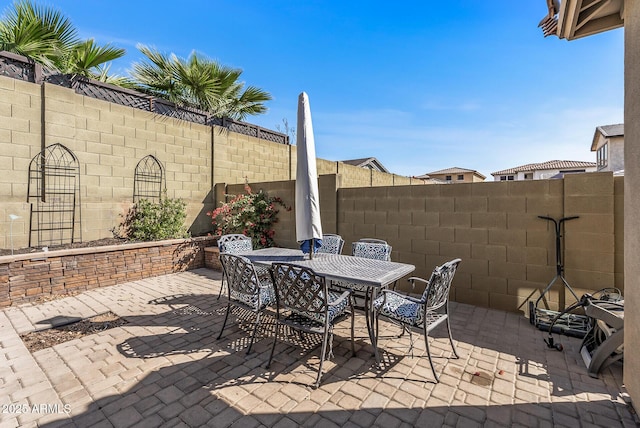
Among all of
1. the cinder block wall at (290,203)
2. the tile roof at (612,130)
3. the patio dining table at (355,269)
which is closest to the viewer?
the patio dining table at (355,269)

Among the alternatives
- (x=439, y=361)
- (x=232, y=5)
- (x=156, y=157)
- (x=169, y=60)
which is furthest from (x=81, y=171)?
(x=439, y=361)

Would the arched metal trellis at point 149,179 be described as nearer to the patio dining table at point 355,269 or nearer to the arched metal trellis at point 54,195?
the arched metal trellis at point 54,195

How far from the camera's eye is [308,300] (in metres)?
2.68

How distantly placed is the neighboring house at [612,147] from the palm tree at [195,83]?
2249 centimetres

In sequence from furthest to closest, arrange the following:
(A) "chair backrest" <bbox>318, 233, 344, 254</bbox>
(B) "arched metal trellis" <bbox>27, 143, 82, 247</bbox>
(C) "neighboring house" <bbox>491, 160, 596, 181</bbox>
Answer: (C) "neighboring house" <bbox>491, 160, 596, 181</bbox> → (B) "arched metal trellis" <bbox>27, 143, 82, 247</bbox> → (A) "chair backrest" <bbox>318, 233, 344, 254</bbox>

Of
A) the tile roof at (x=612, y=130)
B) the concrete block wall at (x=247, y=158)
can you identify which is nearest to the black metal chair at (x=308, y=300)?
the concrete block wall at (x=247, y=158)

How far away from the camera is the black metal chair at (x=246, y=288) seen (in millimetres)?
3078

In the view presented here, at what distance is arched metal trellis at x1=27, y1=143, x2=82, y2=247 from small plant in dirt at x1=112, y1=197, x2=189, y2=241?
0.85 meters

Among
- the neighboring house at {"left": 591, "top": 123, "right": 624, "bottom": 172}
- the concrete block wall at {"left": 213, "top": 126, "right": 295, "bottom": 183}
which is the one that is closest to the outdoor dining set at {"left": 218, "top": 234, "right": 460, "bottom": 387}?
the concrete block wall at {"left": 213, "top": 126, "right": 295, "bottom": 183}

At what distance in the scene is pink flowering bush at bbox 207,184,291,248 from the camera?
6.86 metres

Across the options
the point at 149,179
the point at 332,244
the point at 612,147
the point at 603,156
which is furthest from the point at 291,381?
the point at 603,156

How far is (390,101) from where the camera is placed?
1179 cm

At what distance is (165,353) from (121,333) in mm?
922

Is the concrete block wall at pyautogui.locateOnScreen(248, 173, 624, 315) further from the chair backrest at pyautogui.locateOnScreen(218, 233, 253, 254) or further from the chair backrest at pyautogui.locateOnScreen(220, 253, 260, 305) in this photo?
the chair backrest at pyautogui.locateOnScreen(220, 253, 260, 305)
